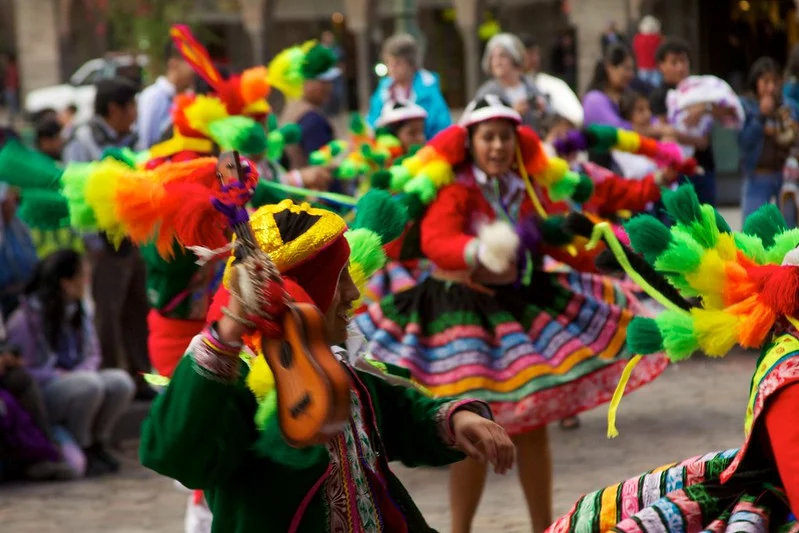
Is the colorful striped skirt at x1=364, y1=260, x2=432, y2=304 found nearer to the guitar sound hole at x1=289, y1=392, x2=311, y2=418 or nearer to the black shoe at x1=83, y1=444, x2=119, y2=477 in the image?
the black shoe at x1=83, y1=444, x2=119, y2=477

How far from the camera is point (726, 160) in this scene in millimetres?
14703

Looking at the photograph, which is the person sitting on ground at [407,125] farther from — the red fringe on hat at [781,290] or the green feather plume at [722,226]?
the red fringe on hat at [781,290]

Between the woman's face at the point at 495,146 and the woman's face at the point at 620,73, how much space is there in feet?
13.6

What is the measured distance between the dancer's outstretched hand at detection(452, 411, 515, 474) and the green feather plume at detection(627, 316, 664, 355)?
0.46 m

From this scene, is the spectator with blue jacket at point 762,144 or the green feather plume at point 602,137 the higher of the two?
the green feather plume at point 602,137

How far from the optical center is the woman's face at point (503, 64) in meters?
8.80

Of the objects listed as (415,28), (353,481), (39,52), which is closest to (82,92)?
(415,28)

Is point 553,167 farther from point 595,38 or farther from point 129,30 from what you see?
point 129,30

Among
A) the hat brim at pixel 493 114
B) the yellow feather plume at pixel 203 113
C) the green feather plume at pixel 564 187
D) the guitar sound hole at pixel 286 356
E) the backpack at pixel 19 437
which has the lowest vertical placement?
the backpack at pixel 19 437

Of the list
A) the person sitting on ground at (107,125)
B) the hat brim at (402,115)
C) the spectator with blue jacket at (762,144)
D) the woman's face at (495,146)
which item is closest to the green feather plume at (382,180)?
the woman's face at (495,146)

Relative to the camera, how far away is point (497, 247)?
5.02 metres

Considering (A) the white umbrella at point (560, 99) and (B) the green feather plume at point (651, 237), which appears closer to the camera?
(B) the green feather plume at point (651, 237)

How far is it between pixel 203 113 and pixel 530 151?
131 centimetres

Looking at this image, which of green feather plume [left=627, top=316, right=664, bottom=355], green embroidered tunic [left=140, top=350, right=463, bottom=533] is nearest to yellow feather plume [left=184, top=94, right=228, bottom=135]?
green embroidered tunic [left=140, top=350, right=463, bottom=533]
